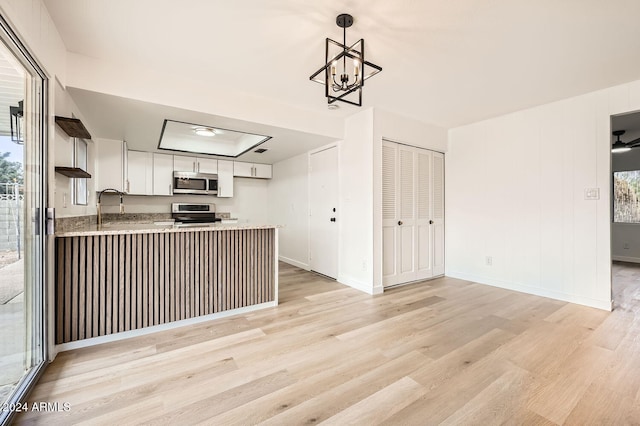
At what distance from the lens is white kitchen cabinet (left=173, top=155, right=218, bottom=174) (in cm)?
504

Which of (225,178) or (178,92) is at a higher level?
(178,92)

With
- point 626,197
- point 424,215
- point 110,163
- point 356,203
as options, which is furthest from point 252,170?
point 626,197

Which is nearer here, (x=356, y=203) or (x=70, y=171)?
Result: (x=70, y=171)

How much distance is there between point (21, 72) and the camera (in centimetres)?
172

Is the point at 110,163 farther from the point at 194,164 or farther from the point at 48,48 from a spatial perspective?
the point at 48,48

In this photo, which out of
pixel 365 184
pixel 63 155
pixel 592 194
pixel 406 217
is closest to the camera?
pixel 63 155

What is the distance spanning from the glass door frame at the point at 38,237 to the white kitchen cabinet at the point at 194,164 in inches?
122

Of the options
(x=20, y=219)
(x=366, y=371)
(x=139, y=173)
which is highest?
(x=139, y=173)

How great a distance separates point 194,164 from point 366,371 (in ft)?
15.1

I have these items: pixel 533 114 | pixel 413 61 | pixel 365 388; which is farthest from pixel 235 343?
pixel 533 114

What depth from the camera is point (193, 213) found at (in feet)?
17.5

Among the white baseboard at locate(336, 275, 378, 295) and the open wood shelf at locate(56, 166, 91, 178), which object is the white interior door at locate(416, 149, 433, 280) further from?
the open wood shelf at locate(56, 166, 91, 178)

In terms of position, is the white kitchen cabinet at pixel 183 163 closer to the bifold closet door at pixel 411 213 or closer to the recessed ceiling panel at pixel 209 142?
the recessed ceiling panel at pixel 209 142

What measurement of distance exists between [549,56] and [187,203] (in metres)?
5.54
